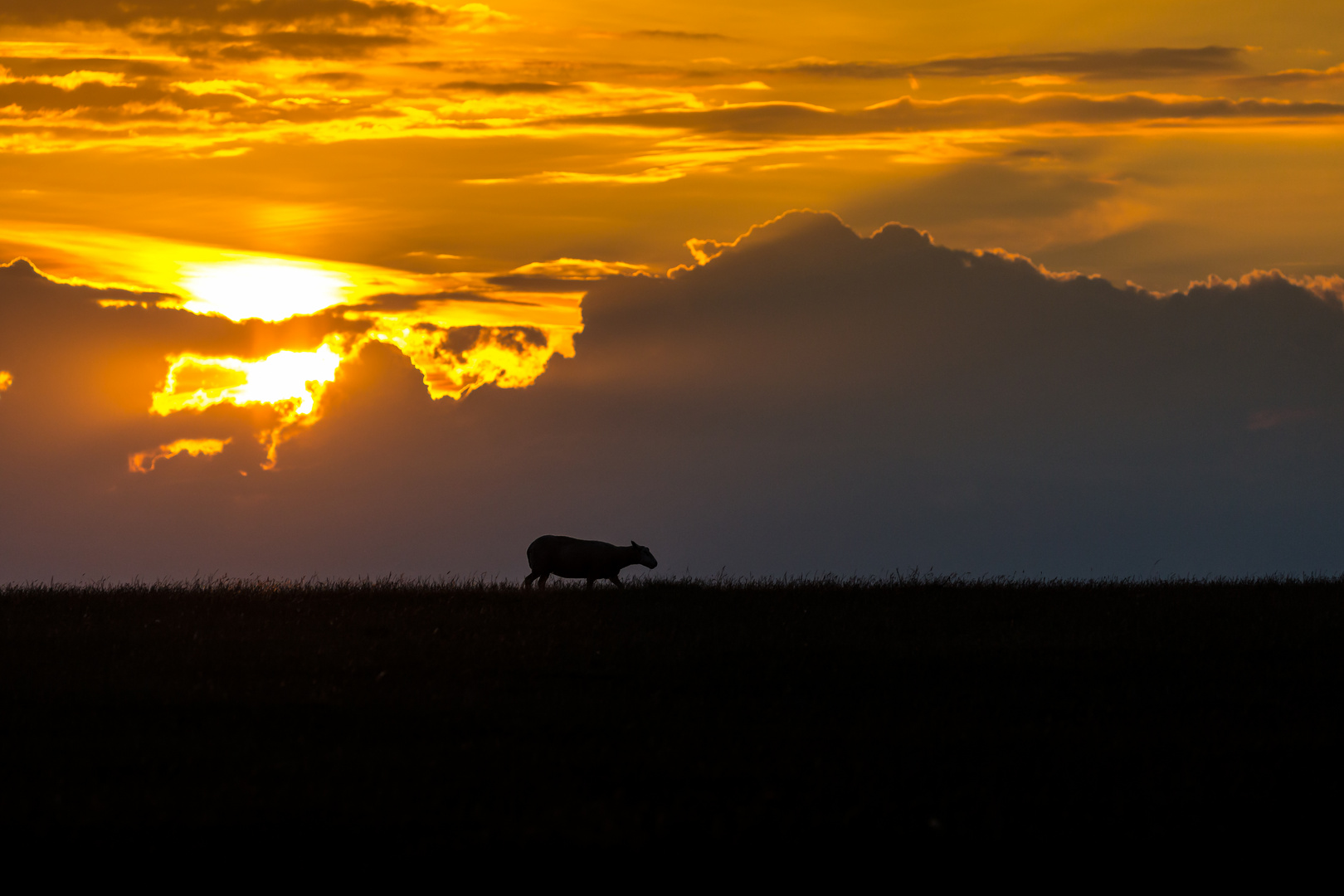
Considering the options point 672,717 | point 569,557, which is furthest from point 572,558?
point 672,717

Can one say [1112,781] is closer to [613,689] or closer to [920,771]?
[920,771]

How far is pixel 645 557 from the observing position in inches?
1059

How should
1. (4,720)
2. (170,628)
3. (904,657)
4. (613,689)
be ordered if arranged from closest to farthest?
(4,720) → (613,689) → (904,657) → (170,628)

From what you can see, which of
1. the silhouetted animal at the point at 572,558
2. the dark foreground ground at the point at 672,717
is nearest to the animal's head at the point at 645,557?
the silhouetted animal at the point at 572,558

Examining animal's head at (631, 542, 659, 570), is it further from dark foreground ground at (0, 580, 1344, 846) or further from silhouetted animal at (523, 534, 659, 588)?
dark foreground ground at (0, 580, 1344, 846)

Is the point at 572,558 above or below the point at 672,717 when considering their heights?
above

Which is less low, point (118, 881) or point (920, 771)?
point (920, 771)

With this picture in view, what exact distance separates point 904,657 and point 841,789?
6.64 metres

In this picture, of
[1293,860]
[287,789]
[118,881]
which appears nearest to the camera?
[118,881]

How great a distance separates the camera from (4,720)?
1208 cm

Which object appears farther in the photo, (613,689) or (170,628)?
(170,628)

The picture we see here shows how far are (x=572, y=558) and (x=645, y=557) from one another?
1867mm

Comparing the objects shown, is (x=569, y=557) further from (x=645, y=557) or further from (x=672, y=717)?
(x=672, y=717)

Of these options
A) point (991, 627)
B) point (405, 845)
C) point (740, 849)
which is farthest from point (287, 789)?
point (991, 627)
